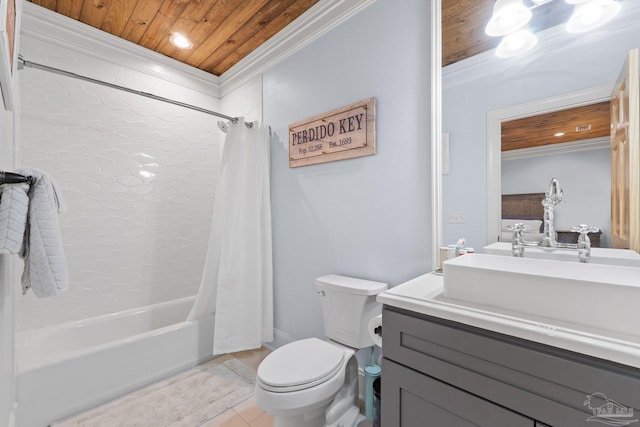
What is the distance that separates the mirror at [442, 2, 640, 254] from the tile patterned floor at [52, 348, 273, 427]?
1503 millimetres

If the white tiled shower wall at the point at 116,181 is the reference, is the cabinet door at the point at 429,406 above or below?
below

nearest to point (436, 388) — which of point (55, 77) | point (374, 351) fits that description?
point (374, 351)

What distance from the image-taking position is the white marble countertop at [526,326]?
0.62 meters

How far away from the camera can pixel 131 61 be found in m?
2.32

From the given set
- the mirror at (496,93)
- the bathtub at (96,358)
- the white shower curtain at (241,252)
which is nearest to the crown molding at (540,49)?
the mirror at (496,93)

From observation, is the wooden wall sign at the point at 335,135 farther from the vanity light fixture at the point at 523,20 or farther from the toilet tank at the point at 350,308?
the toilet tank at the point at 350,308

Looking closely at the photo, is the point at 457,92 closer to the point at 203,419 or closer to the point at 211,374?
the point at 203,419

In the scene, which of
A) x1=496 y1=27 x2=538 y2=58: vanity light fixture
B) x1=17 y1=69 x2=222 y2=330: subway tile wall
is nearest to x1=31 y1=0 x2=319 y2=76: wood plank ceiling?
x1=17 y1=69 x2=222 y2=330: subway tile wall

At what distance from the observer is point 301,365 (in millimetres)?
1268

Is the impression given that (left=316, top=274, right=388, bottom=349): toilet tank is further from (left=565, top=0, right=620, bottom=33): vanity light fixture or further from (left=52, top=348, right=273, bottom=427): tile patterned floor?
(left=565, top=0, right=620, bottom=33): vanity light fixture

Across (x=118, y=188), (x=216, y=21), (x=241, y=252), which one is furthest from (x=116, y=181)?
(x=216, y=21)

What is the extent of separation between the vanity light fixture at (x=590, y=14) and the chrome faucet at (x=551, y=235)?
55 cm

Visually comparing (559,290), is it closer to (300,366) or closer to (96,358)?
(300,366)

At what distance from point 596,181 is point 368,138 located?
997 mm
